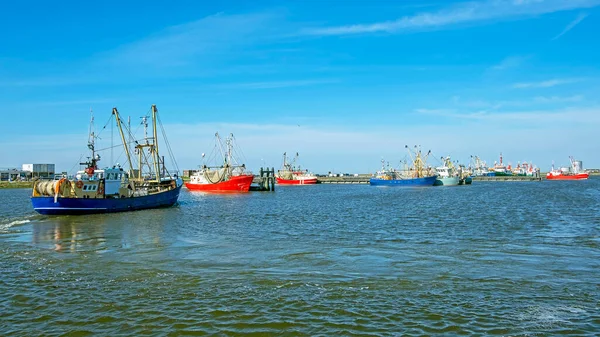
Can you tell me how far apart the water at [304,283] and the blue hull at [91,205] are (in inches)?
442

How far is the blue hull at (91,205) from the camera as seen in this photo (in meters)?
40.1

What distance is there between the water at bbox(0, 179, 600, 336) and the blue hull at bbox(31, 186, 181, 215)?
11.2 metres

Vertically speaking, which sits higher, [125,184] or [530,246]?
[125,184]

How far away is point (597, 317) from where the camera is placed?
11.7m

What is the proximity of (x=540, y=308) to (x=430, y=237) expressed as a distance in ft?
44.9

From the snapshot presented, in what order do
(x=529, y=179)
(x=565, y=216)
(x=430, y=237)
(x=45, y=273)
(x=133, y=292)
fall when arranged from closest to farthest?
(x=133, y=292)
(x=45, y=273)
(x=430, y=237)
(x=565, y=216)
(x=529, y=179)

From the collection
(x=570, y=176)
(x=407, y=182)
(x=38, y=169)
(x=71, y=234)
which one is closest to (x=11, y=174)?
(x=38, y=169)

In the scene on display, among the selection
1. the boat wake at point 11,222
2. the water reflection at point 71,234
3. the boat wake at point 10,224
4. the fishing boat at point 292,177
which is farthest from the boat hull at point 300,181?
the boat wake at point 10,224

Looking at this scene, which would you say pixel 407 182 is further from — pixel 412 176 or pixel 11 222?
pixel 11 222

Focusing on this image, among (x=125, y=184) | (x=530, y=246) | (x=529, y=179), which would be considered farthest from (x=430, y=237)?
(x=529, y=179)

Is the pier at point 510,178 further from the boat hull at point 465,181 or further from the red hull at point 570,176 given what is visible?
the boat hull at point 465,181

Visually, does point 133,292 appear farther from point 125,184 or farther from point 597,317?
point 125,184

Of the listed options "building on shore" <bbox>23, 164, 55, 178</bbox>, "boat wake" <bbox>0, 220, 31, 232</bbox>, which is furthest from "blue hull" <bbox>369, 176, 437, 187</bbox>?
"building on shore" <bbox>23, 164, 55, 178</bbox>

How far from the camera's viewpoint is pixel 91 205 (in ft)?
140
